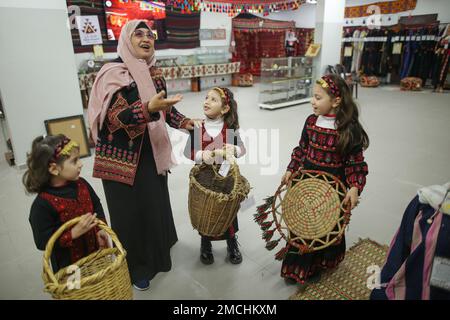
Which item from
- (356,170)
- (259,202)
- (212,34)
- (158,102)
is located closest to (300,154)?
(356,170)

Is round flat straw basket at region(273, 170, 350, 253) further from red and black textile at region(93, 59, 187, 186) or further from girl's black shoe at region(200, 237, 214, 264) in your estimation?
red and black textile at region(93, 59, 187, 186)

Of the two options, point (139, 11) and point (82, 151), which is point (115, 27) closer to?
point (139, 11)

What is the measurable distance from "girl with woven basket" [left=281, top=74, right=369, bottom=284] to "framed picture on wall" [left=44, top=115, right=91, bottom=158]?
10.9 ft

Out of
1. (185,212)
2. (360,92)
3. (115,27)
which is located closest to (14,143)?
(185,212)

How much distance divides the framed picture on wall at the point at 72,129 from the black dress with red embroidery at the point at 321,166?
3.32 metres

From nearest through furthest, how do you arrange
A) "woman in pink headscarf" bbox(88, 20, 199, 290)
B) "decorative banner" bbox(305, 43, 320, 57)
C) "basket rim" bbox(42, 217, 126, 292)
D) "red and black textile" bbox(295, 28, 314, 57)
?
"basket rim" bbox(42, 217, 126, 292) < "woman in pink headscarf" bbox(88, 20, 199, 290) < "decorative banner" bbox(305, 43, 320, 57) < "red and black textile" bbox(295, 28, 314, 57)

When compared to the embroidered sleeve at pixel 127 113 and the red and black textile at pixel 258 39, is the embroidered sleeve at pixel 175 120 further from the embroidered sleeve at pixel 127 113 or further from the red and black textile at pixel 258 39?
the red and black textile at pixel 258 39

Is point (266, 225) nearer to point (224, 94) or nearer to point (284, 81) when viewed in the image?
point (224, 94)

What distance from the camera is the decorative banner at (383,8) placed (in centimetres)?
1011

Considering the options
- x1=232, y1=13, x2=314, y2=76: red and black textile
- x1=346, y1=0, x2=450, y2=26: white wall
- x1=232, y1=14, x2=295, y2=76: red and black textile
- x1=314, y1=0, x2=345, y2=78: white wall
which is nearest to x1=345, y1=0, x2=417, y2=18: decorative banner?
x1=346, y1=0, x2=450, y2=26: white wall

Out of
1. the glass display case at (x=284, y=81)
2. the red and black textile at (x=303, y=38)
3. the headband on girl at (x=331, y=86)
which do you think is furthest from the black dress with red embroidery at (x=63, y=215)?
the red and black textile at (x=303, y=38)

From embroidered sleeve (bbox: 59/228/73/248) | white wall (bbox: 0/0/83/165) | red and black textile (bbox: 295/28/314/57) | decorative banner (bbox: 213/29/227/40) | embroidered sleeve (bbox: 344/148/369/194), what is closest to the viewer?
embroidered sleeve (bbox: 59/228/73/248)

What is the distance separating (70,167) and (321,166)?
1.32 meters

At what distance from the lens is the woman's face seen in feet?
5.44
